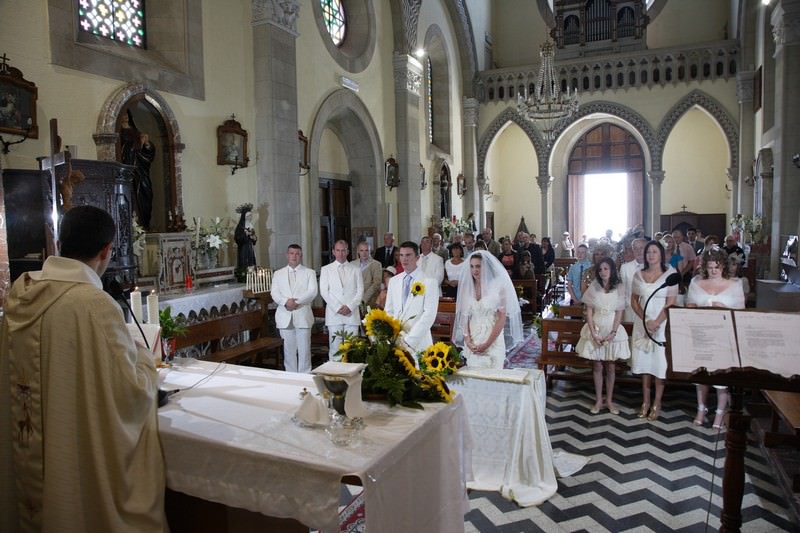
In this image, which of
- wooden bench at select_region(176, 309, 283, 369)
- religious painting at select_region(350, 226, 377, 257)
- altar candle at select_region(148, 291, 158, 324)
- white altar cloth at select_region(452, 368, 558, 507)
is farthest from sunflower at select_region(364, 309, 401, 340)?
religious painting at select_region(350, 226, 377, 257)

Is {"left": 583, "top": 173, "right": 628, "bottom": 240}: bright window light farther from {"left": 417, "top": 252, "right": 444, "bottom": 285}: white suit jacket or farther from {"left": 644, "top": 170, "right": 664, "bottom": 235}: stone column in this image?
{"left": 417, "top": 252, "right": 444, "bottom": 285}: white suit jacket

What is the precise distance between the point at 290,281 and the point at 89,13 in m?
4.46

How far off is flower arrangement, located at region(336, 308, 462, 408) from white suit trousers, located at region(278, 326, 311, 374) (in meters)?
4.44

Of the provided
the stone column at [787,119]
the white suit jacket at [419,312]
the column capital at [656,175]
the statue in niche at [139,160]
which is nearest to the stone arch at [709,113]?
the column capital at [656,175]

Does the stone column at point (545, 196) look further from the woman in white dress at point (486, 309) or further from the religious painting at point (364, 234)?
the woman in white dress at point (486, 309)

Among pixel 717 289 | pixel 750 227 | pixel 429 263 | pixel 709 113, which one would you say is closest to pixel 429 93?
pixel 709 113

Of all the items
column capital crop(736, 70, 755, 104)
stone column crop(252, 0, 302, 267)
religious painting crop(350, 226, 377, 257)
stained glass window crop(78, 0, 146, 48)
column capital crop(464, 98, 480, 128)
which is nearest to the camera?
stained glass window crop(78, 0, 146, 48)

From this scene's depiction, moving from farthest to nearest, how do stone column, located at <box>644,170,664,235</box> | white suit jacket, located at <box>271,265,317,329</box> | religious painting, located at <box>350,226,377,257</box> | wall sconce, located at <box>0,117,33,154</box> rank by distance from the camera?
stone column, located at <box>644,170,664,235</box>
religious painting, located at <box>350,226,377,257</box>
white suit jacket, located at <box>271,265,317,329</box>
wall sconce, located at <box>0,117,33,154</box>

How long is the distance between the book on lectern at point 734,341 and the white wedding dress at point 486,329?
2.24 m

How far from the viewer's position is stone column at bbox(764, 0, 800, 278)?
12.0 metres

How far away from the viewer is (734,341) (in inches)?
113

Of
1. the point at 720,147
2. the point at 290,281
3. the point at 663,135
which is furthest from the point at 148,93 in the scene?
the point at 720,147

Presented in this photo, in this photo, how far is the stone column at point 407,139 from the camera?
1432 centimetres

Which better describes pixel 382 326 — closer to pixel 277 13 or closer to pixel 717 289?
pixel 717 289
